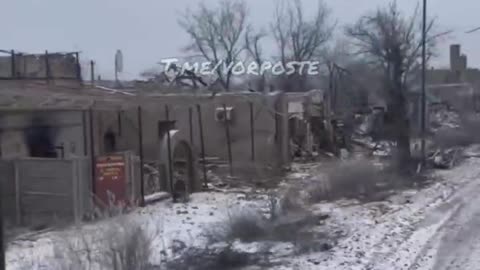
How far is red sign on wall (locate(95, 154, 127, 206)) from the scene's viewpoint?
959 inches

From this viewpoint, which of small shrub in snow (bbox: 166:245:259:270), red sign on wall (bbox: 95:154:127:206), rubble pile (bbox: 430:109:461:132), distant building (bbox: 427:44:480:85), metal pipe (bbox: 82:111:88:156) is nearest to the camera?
small shrub in snow (bbox: 166:245:259:270)

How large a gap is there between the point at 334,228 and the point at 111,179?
684 cm

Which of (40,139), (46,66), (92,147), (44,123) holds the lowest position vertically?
(92,147)

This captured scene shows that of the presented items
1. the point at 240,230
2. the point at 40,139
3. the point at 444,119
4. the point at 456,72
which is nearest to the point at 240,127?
the point at 40,139

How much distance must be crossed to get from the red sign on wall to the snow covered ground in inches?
36.1

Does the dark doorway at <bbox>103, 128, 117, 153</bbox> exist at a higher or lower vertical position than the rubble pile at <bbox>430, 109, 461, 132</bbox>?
higher

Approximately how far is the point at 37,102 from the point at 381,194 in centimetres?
1162

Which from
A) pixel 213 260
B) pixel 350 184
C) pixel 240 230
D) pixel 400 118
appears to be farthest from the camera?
pixel 400 118

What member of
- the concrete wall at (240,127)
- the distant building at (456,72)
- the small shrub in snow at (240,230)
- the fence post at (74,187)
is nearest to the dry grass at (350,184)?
the small shrub in snow at (240,230)

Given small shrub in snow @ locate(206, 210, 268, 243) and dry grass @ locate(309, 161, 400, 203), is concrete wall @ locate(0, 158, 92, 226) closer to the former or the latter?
small shrub in snow @ locate(206, 210, 268, 243)

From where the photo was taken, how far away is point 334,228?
2125 centimetres

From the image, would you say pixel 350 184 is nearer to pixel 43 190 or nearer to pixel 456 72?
pixel 43 190

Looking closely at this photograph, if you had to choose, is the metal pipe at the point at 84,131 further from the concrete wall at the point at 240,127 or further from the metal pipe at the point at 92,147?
the concrete wall at the point at 240,127

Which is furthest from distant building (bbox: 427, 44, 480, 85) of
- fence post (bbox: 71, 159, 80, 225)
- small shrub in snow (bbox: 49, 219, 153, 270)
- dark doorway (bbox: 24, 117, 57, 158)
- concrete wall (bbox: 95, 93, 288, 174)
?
small shrub in snow (bbox: 49, 219, 153, 270)
